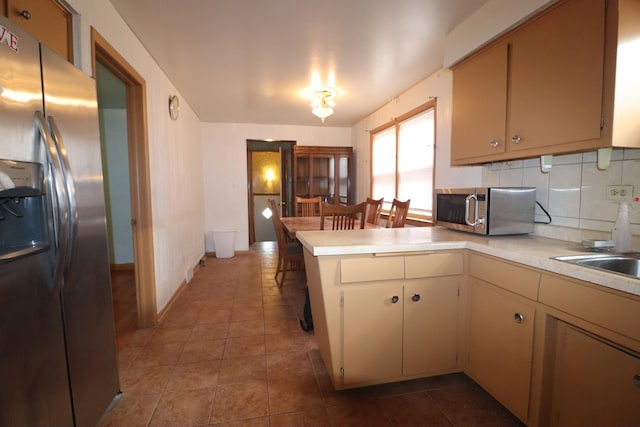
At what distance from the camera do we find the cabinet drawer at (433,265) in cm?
164

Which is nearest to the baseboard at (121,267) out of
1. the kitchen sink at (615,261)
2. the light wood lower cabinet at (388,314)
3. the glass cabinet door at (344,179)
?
the glass cabinet door at (344,179)

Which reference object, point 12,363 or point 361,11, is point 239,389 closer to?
point 12,363

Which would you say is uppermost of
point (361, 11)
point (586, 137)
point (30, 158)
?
point (361, 11)

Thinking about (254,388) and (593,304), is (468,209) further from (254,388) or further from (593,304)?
(254,388)

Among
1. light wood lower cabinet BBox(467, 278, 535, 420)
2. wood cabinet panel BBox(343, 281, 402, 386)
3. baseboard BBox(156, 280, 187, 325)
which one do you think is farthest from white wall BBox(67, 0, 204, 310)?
light wood lower cabinet BBox(467, 278, 535, 420)

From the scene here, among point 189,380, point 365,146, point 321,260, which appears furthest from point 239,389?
point 365,146

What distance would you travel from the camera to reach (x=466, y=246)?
170 cm

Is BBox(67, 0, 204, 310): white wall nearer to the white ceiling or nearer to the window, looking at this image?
the white ceiling

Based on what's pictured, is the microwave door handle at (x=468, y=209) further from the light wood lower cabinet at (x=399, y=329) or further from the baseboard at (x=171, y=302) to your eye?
the baseboard at (x=171, y=302)

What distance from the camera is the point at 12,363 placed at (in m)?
0.93

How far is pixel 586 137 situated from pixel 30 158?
7.51 feet

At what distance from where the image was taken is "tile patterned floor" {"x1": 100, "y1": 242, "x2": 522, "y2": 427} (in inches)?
59.9

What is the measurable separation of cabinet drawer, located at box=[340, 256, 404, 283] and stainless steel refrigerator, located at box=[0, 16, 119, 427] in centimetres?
122

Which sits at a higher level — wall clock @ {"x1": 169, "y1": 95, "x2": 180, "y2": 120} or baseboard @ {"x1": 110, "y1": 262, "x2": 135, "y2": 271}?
wall clock @ {"x1": 169, "y1": 95, "x2": 180, "y2": 120}
